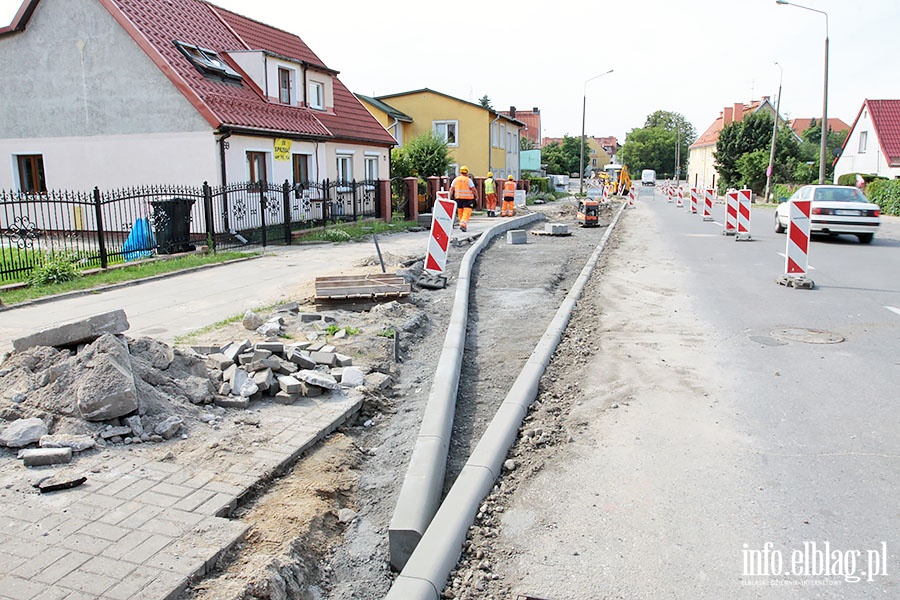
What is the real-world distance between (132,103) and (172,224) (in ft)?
18.6

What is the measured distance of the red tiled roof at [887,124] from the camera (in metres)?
43.1

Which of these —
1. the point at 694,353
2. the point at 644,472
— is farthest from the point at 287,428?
the point at 694,353

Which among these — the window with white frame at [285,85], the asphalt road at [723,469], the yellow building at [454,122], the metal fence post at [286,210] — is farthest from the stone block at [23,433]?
the yellow building at [454,122]

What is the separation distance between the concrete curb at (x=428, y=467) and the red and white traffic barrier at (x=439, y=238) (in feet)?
14.8

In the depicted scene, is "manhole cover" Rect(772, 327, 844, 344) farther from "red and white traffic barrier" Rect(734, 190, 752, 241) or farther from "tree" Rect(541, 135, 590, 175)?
"tree" Rect(541, 135, 590, 175)

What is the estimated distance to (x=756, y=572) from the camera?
330 centimetres

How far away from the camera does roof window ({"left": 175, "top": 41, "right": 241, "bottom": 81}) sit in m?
19.4

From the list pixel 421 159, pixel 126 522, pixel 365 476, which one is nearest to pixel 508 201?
pixel 421 159

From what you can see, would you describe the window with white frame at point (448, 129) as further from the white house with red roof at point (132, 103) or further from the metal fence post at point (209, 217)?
the metal fence post at point (209, 217)

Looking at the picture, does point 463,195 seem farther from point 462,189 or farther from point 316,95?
point 316,95

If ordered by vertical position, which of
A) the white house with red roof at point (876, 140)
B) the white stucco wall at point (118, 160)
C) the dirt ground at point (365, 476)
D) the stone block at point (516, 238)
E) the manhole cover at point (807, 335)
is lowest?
the dirt ground at point (365, 476)

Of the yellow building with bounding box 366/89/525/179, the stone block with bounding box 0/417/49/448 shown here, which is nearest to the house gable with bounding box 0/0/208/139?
the stone block with bounding box 0/417/49/448

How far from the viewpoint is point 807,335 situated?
25.8 ft

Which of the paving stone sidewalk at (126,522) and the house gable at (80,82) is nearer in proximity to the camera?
the paving stone sidewalk at (126,522)
